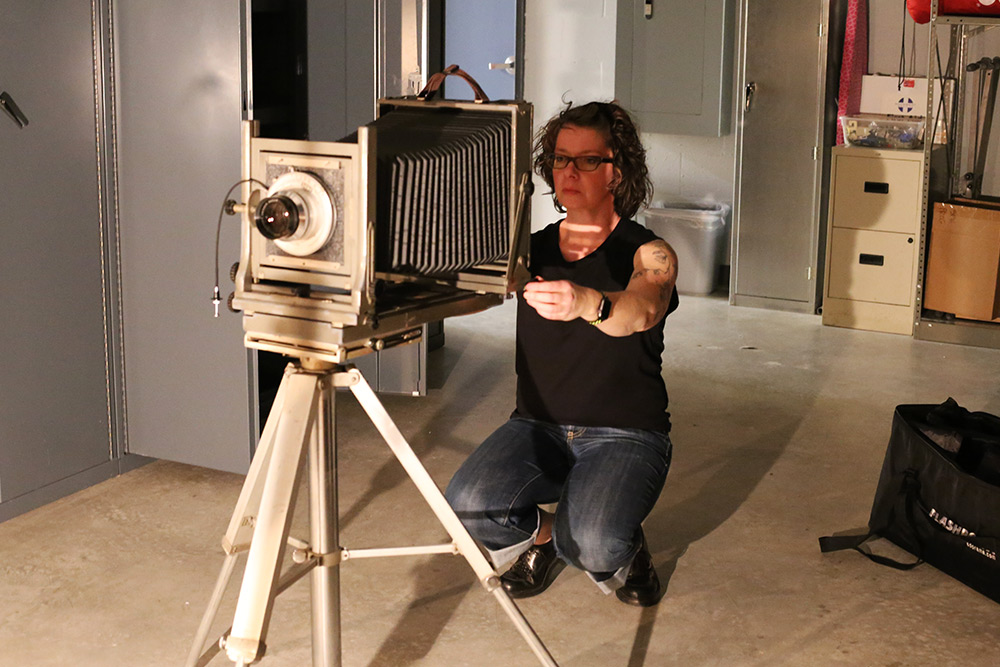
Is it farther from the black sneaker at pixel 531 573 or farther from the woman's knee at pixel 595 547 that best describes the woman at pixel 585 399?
the black sneaker at pixel 531 573

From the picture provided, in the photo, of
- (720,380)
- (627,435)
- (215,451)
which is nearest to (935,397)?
(720,380)

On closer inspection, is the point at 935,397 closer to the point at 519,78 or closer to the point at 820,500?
the point at 820,500

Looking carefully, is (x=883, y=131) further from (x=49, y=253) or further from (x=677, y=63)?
(x=49, y=253)

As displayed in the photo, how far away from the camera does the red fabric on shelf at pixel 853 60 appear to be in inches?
219

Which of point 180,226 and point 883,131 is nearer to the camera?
point 180,226

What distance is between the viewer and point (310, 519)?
6.23 feet

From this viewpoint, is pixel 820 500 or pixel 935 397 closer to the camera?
pixel 820 500

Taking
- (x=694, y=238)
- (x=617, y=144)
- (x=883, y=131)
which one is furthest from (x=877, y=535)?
(x=694, y=238)

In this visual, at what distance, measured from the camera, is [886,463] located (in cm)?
299


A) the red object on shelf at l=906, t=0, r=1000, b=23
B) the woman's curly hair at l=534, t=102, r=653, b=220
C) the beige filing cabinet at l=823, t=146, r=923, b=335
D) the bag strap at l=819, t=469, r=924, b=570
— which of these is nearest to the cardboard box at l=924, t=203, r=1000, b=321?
the beige filing cabinet at l=823, t=146, r=923, b=335

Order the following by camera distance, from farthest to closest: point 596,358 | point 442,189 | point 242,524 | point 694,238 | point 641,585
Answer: point 694,238 → point 641,585 → point 596,358 → point 242,524 → point 442,189

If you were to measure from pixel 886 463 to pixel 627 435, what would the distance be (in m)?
0.83

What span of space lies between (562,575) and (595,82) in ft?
13.4

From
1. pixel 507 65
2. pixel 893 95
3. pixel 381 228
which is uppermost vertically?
pixel 507 65
